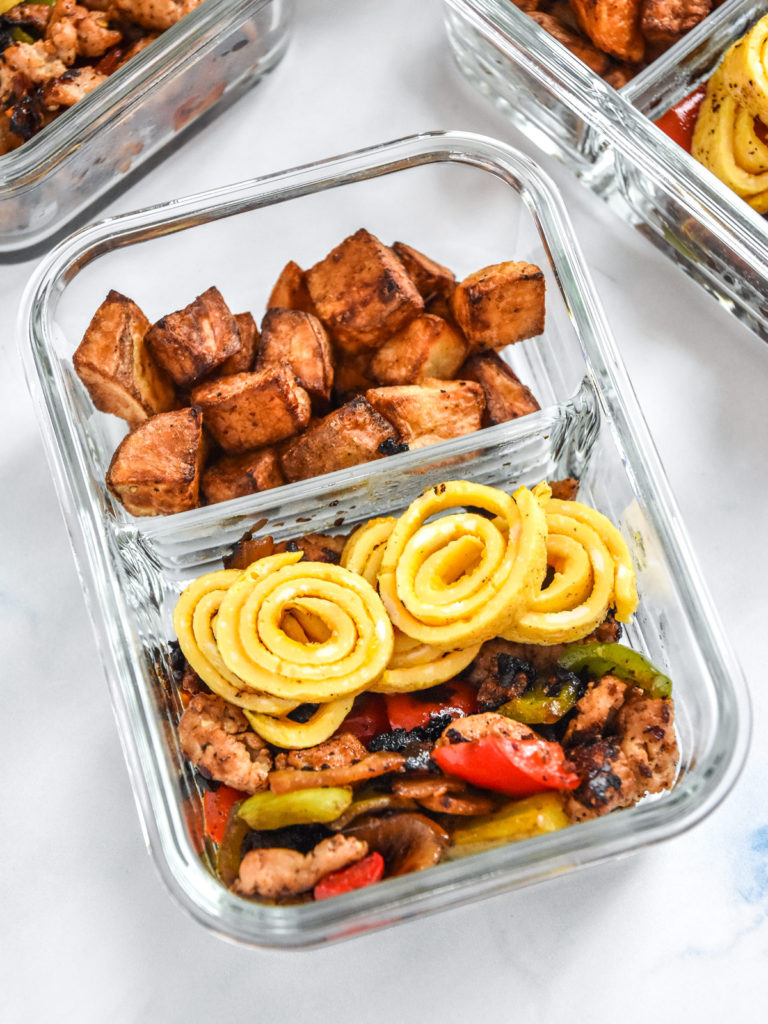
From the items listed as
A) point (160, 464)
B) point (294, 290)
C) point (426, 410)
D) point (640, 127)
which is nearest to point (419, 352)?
point (426, 410)

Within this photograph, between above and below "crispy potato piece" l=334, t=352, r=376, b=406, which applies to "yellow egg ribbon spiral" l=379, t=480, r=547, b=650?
below

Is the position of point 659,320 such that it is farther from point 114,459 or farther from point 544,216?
point 114,459

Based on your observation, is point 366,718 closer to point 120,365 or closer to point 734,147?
point 120,365

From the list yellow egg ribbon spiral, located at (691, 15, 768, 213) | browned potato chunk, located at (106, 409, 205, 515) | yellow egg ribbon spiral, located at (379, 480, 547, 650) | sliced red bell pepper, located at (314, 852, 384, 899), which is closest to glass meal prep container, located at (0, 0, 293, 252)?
browned potato chunk, located at (106, 409, 205, 515)

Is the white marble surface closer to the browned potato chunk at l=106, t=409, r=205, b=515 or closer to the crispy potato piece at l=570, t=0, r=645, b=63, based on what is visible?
the crispy potato piece at l=570, t=0, r=645, b=63

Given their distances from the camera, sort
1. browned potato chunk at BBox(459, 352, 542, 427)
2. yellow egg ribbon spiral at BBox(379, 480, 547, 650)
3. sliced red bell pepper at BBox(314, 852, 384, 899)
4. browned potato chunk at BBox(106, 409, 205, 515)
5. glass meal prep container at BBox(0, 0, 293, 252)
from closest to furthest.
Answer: sliced red bell pepper at BBox(314, 852, 384, 899) → yellow egg ribbon spiral at BBox(379, 480, 547, 650) → browned potato chunk at BBox(106, 409, 205, 515) → browned potato chunk at BBox(459, 352, 542, 427) → glass meal prep container at BBox(0, 0, 293, 252)

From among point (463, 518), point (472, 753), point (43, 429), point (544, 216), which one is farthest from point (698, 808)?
point (43, 429)
